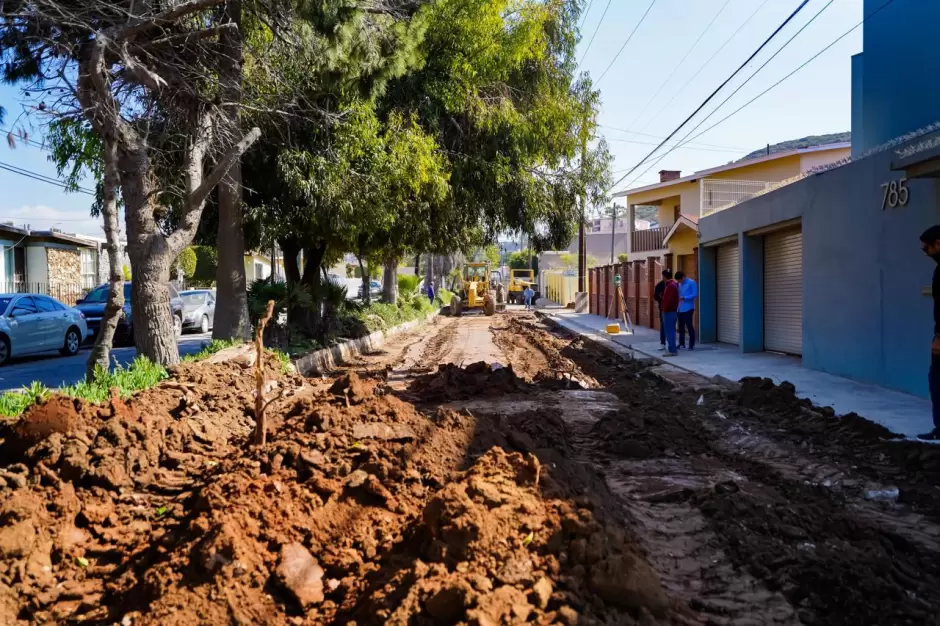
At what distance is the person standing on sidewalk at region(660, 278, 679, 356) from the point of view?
1595cm

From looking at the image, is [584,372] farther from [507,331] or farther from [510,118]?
[507,331]

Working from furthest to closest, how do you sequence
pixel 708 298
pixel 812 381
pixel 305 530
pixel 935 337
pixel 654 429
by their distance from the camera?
pixel 708 298 → pixel 812 381 → pixel 654 429 → pixel 935 337 → pixel 305 530

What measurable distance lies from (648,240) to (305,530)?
38080mm

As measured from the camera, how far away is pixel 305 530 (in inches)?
176

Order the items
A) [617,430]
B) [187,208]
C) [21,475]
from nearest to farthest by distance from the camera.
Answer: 1. [21,475]
2. [617,430]
3. [187,208]

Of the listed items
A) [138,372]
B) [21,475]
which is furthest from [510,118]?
[21,475]

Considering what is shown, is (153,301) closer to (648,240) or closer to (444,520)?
(444,520)

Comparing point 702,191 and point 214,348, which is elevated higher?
point 702,191

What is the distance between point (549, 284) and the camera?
200 feet

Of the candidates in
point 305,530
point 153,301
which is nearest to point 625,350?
point 153,301

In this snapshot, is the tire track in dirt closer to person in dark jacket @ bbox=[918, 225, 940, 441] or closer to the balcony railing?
person in dark jacket @ bbox=[918, 225, 940, 441]

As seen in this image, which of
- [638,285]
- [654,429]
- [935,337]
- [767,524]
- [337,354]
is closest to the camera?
[767,524]

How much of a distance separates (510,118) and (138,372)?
1103cm

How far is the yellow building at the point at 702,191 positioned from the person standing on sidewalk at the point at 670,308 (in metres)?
3.14
